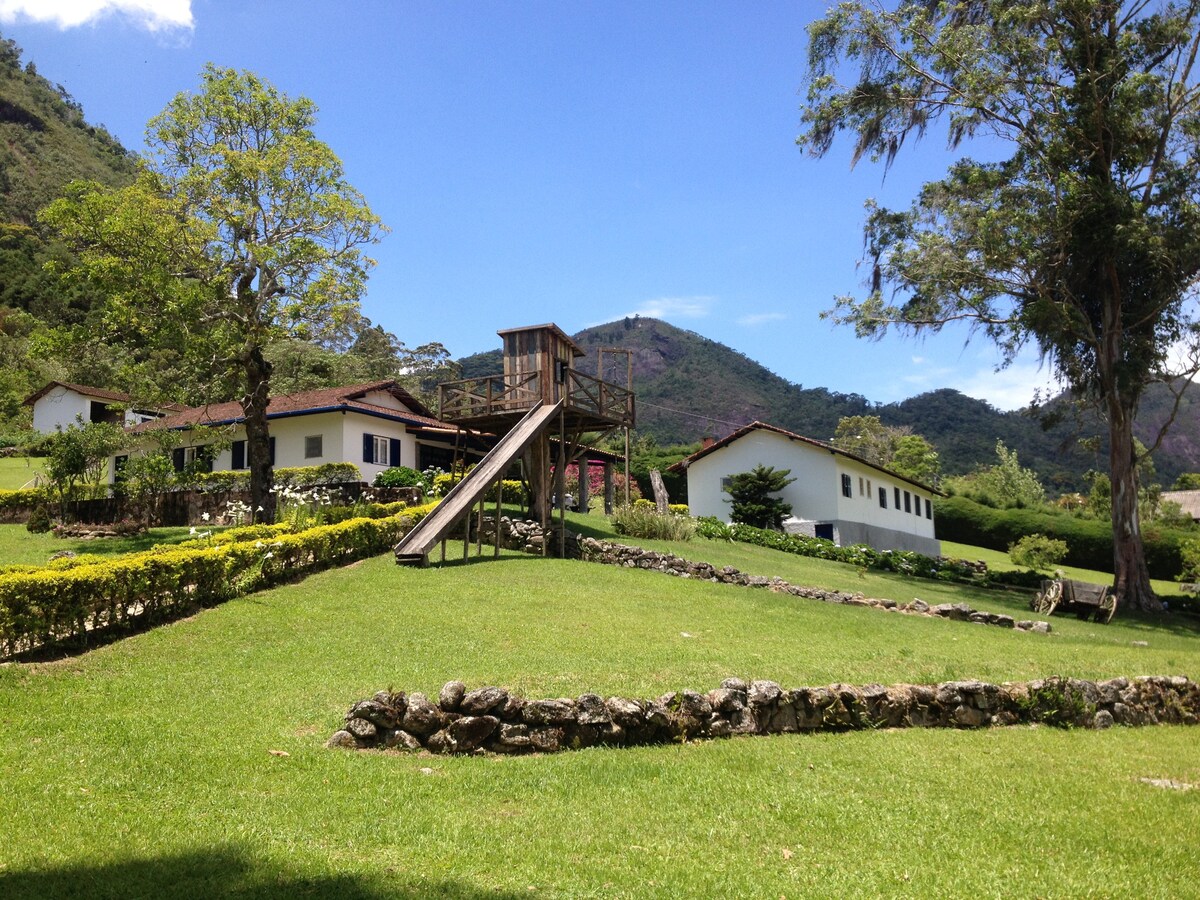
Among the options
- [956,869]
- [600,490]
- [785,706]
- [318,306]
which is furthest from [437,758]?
[600,490]

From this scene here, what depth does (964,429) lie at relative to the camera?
97.4m

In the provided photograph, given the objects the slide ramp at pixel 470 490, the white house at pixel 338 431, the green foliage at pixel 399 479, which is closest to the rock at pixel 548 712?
the slide ramp at pixel 470 490

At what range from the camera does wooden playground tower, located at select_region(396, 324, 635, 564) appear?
23.3 metres

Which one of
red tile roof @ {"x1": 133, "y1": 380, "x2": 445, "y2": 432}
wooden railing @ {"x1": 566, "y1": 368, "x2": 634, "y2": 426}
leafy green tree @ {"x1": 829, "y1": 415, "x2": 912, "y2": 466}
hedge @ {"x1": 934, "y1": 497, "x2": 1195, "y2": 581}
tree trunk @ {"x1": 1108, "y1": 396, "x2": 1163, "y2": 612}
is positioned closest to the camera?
wooden railing @ {"x1": 566, "y1": 368, "x2": 634, "y2": 426}

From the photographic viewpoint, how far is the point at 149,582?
1238 centimetres

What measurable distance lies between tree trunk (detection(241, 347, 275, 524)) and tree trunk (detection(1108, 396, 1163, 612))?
25.0 metres

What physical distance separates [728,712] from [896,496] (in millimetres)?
37659

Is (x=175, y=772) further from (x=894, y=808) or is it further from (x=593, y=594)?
(x=593, y=594)

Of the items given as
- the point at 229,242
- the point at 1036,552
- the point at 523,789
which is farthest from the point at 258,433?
the point at 1036,552

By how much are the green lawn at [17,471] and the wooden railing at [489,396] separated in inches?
745

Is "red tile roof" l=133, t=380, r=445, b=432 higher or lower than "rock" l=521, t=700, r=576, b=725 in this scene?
higher

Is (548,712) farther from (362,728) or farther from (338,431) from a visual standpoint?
(338,431)

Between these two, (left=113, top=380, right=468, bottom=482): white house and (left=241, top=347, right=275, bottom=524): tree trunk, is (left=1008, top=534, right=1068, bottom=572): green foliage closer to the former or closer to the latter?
(left=113, top=380, right=468, bottom=482): white house

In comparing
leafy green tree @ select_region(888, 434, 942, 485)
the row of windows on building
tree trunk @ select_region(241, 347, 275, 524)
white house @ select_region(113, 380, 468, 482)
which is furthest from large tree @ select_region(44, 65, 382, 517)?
leafy green tree @ select_region(888, 434, 942, 485)
